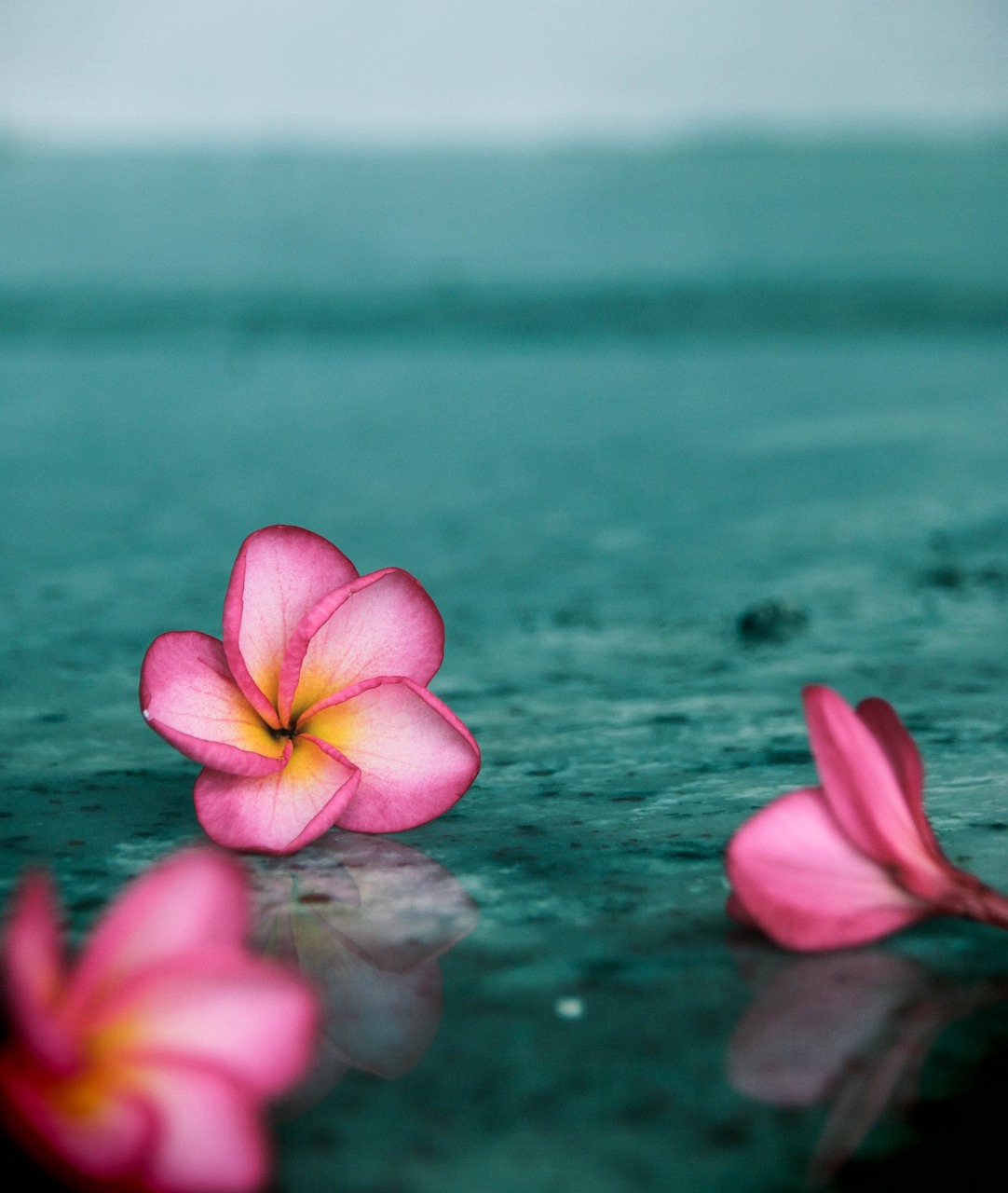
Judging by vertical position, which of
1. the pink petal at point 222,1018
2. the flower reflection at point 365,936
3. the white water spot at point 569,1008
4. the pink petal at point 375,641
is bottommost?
the white water spot at point 569,1008

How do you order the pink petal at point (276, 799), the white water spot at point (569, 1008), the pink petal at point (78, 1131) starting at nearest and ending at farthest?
1. the pink petal at point (78, 1131)
2. the white water spot at point (569, 1008)
3. the pink petal at point (276, 799)

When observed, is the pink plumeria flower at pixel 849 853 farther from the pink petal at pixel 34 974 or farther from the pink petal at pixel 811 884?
the pink petal at pixel 34 974

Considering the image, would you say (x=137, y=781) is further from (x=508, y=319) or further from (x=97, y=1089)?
(x=508, y=319)

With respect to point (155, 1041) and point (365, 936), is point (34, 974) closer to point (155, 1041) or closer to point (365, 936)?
point (155, 1041)

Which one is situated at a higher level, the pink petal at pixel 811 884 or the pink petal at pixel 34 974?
the pink petal at pixel 34 974

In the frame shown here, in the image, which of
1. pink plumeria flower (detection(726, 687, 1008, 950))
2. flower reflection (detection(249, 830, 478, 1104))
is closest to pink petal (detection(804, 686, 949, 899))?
pink plumeria flower (detection(726, 687, 1008, 950))

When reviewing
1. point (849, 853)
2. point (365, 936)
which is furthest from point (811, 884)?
point (365, 936)

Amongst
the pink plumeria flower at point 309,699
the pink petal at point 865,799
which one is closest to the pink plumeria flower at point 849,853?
the pink petal at point 865,799

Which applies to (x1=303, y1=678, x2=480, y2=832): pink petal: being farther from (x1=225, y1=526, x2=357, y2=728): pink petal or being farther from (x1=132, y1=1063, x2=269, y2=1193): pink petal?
(x1=132, y1=1063, x2=269, y2=1193): pink petal
